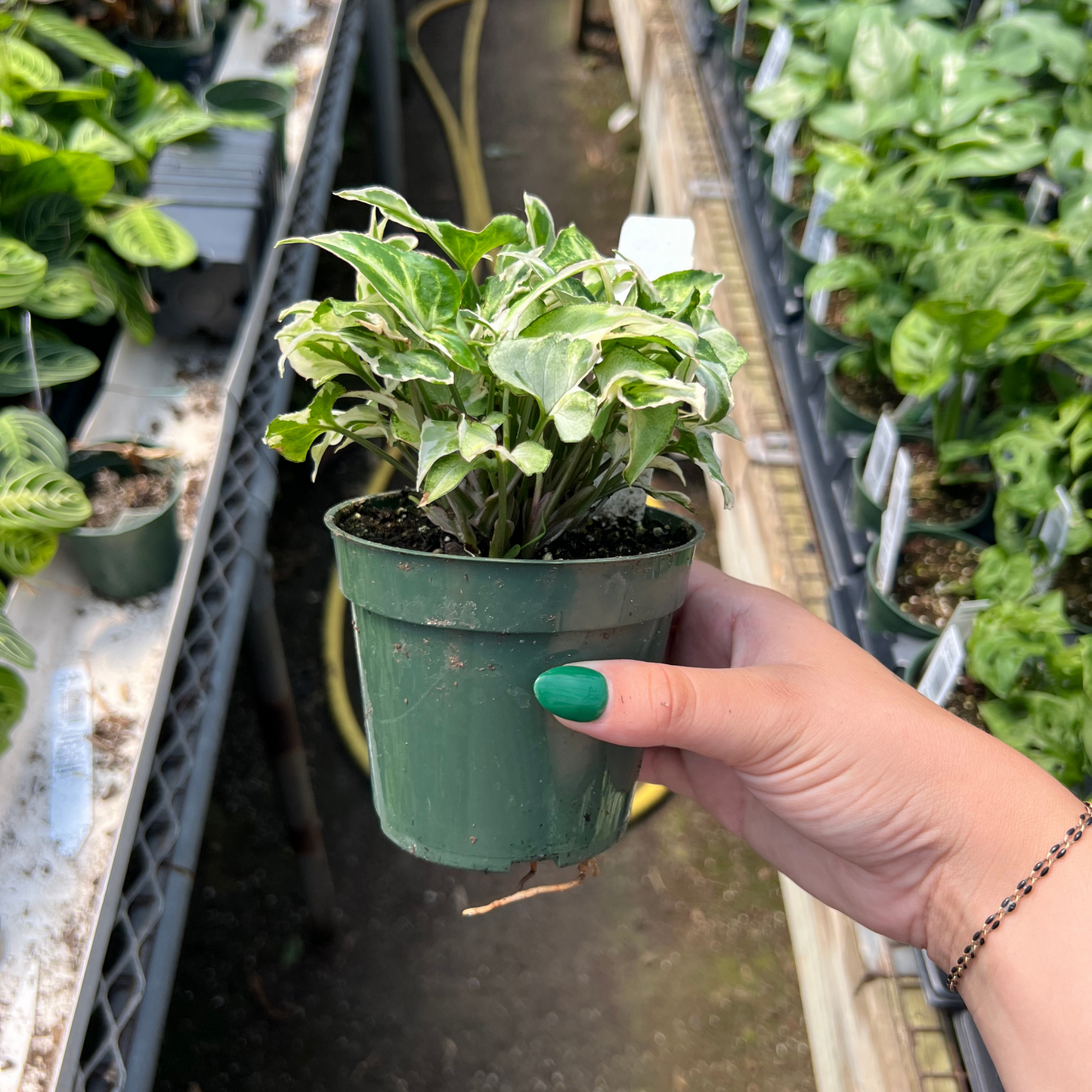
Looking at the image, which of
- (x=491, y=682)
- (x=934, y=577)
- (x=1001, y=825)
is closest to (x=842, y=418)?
(x=934, y=577)

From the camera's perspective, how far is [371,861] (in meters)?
1.88

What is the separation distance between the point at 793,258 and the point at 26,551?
133 cm

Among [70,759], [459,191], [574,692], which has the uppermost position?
[574,692]

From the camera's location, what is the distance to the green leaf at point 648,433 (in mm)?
595

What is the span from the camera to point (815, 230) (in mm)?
1683

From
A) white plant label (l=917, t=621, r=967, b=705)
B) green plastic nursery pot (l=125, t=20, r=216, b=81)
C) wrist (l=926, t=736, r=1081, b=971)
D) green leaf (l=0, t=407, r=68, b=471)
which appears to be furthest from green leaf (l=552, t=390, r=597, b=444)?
green plastic nursery pot (l=125, t=20, r=216, b=81)

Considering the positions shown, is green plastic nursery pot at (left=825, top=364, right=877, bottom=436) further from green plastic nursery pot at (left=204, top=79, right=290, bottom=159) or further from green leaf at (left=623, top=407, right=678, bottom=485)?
green plastic nursery pot at (left=204, top=79, right=290, bottom=159)

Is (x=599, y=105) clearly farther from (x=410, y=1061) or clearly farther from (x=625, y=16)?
(x=410, y=1061)

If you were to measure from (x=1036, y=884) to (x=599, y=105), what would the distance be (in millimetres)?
3942

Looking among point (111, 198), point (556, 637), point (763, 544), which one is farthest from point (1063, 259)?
point (111, 198)

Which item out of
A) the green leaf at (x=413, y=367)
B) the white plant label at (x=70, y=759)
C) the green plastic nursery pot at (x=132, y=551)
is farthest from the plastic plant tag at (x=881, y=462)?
the white plant label at (x=70, y=759)

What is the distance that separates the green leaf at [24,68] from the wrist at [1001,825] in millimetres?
1660

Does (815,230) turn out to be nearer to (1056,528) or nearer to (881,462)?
(881,462)

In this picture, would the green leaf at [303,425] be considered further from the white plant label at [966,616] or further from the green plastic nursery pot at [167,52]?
the green plastic nursery pot at [167,52]
